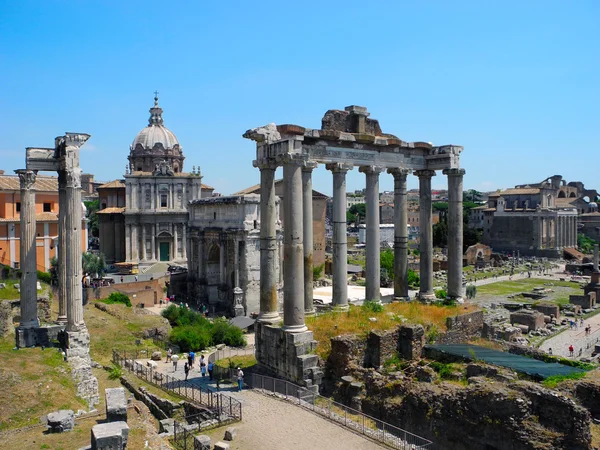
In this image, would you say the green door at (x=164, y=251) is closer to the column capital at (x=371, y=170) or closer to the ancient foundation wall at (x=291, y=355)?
the column capital at (x=371, y=170)

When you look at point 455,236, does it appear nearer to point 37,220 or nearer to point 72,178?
point 72,178

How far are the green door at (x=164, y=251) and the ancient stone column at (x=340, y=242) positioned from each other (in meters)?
40.9

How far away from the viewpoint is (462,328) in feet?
64.3

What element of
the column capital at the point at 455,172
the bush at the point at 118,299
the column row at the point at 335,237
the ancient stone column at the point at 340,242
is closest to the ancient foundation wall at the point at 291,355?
the column row at the point at 335,237

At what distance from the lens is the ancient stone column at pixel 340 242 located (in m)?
19.3

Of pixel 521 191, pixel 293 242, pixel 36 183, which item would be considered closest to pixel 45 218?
pixel 36 183

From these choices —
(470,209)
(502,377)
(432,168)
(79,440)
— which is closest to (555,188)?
(470,209)

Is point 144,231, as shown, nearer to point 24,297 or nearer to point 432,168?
point 24,297

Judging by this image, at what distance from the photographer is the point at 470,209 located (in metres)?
127

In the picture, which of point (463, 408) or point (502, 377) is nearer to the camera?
point (463, 408)

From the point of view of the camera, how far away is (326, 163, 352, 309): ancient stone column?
19266 mm

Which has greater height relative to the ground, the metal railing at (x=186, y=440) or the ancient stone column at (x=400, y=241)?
the ancient stone column at (x=400, y=241)

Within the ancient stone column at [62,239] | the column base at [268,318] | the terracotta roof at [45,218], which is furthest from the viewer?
the terracotta roof at [45,218]

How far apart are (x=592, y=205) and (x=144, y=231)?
108m
